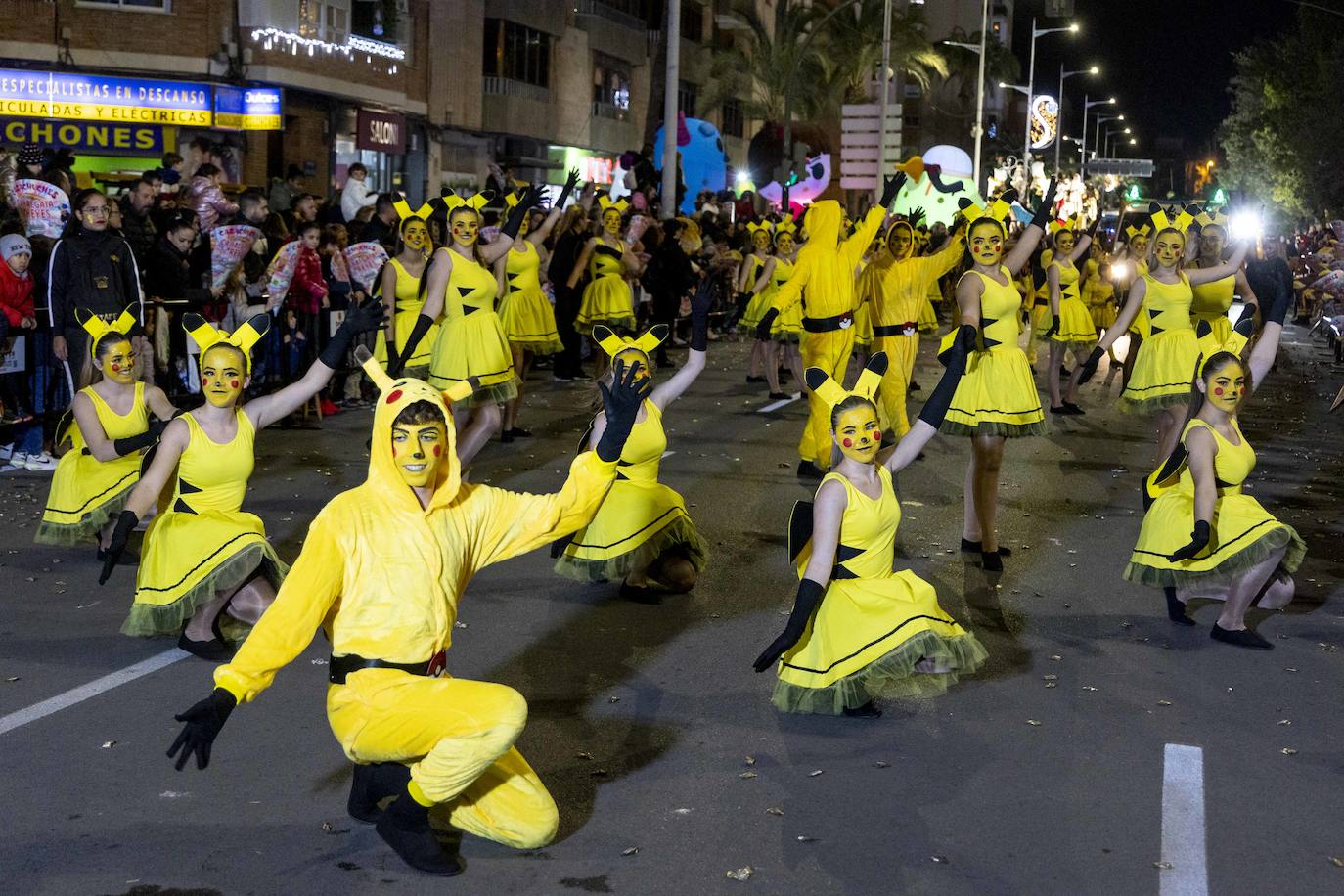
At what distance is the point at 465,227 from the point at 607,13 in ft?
126

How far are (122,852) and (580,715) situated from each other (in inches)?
82.0

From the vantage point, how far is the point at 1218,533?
25.8 ft

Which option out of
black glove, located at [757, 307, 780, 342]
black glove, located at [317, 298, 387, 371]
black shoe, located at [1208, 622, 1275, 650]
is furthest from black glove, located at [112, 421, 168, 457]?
black shoe, located at [1208, 622, 1275, 650]

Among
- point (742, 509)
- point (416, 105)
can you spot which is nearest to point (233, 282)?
point (742, 509)

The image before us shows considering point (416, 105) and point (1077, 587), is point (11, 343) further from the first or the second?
point (416, 105)

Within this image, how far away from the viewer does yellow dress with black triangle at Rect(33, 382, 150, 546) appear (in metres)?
9.06

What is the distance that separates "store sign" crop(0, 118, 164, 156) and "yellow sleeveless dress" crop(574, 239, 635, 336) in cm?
1286

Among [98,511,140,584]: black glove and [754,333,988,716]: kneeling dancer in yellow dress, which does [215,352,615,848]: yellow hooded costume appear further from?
[98,511,140,584]: black glove

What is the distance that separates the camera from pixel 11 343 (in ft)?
40.8

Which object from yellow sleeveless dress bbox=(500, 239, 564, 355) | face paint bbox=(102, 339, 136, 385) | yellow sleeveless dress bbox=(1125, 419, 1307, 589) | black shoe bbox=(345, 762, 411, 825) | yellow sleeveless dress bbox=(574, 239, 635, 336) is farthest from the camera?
yellow sleeveless dress bbox=(574, 239, 635, 336)

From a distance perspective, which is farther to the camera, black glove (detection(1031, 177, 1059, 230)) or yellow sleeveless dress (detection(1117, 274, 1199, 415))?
yellow sleeveless dress (detection(1117, 274, 1199, 415))

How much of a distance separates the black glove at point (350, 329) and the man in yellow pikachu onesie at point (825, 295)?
546 centimetres

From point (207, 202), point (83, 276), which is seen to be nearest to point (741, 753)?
point (83, 276)

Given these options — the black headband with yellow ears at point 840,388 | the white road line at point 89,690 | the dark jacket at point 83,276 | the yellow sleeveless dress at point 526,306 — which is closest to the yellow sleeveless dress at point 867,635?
the black headband with yellow ears at point 840,388
